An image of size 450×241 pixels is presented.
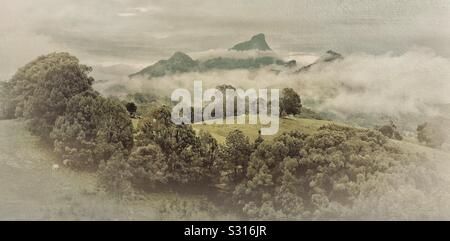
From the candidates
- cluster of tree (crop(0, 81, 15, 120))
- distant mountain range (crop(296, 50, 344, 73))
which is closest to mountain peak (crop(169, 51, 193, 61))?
distant mountain range (crop(296, 50, 344, 73))

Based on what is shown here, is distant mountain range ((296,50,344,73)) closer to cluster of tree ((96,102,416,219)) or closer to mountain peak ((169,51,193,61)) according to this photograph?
cluster of tree ((96,102,416,219))

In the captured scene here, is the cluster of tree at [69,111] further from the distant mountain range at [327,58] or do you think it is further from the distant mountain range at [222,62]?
the distant mountain range at [327,58]

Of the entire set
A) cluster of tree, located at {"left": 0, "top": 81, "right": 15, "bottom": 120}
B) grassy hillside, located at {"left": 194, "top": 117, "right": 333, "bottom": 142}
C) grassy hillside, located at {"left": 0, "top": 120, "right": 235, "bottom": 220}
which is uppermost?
cluster of tree, located at {"left": 0, "top": 81, "right": 15, "bottom": 120}

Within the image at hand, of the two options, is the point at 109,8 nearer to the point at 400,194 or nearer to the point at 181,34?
the point at 181,34

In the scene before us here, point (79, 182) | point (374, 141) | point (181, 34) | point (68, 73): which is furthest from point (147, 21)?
point (374, 141)
